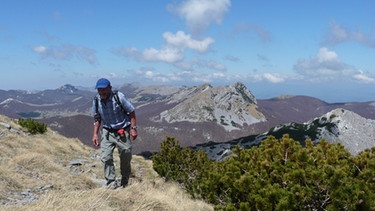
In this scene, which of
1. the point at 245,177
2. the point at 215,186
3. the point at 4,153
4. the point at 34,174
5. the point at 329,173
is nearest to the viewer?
the point at 329,173

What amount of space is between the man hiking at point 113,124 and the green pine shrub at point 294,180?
268 centimetres

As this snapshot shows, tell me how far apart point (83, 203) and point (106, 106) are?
13.5 feet

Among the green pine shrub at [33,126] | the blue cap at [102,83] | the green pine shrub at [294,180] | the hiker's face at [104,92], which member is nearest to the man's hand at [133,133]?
the hiker's face at [104,92]

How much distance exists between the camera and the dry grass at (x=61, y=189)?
6812 mm

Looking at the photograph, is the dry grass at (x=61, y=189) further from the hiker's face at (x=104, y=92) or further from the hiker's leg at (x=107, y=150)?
the hiker's face at (x=104, y=92)

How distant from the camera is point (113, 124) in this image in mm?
10492

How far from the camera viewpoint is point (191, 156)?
72.6 ft

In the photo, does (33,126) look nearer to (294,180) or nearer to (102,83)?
(102,83)

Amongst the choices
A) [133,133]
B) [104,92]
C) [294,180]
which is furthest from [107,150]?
[294,180]

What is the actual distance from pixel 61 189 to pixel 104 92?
3.31 m

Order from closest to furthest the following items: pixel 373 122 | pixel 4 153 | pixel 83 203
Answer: pixel 83 203
pixel 4 153
pixel 373 122

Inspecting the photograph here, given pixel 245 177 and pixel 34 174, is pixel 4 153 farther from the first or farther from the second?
pixel 245 177

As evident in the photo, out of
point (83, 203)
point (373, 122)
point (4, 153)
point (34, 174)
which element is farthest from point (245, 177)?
point (373, 122)

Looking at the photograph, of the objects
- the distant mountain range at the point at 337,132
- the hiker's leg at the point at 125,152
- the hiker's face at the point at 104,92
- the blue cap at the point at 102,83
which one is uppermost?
the blue cap at the point at 102,83
